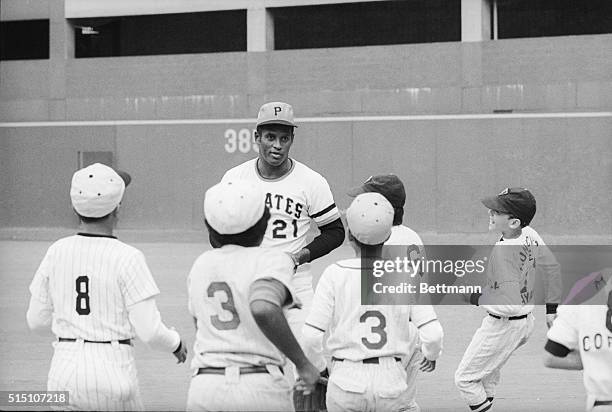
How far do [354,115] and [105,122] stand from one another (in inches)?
258

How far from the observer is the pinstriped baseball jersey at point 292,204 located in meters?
7.14

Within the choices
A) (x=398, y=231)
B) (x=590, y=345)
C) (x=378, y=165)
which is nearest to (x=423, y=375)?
(x=398, y=231)

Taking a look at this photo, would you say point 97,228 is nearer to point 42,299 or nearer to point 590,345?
point 42,299

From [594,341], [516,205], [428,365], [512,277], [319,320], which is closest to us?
[594,341]

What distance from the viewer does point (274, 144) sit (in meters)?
7.25

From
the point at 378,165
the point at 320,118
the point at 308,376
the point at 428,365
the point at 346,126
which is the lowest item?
the point at 428,365

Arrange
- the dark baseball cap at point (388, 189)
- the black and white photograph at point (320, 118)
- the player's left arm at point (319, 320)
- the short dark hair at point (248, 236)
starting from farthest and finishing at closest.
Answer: the black and white photograph at point (320, 118)
the dark baseball cap at point (388, 189)
the player's left arm at point (319, 320)
the short dark hair at point (248, 236)

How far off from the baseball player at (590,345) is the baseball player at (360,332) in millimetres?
883

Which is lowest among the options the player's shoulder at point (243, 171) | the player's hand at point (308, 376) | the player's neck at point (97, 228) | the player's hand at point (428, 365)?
the player's hand at point (428, 365)

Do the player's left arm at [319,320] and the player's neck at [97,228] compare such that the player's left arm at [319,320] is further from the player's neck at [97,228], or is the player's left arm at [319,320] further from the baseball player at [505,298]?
the baseball player at [505,298]

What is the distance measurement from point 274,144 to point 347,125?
18.6 metres

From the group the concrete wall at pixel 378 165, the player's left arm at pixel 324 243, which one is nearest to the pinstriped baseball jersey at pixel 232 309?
the player's left arm at pixel 324 243

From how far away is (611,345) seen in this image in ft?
14.4

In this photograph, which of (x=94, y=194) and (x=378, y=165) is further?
(x=378, y=165)
